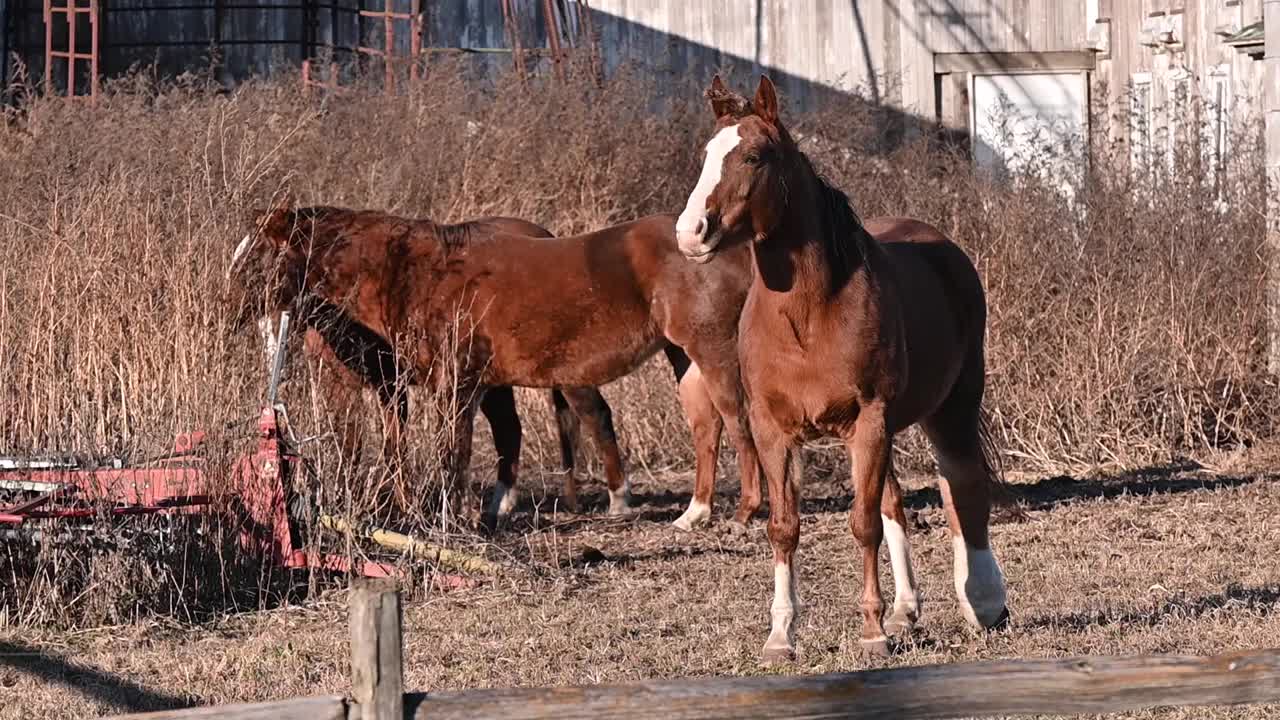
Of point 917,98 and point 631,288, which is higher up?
point 917,98

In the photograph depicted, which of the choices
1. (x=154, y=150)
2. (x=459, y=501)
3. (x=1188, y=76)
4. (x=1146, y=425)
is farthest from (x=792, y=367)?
(x=1188, y=76)

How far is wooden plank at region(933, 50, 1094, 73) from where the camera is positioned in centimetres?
2278

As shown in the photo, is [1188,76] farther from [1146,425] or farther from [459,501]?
[459,501]

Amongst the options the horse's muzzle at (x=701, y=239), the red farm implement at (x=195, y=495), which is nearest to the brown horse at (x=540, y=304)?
the red farm implement at (x=195, y=495)

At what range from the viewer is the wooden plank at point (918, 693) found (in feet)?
12.6

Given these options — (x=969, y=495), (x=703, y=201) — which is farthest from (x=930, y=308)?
(x=703, y=201)

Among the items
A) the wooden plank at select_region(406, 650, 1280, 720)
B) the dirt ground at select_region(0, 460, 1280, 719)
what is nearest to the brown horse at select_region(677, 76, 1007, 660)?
the dirt ground at select_region(0, 460, 1280, 719)

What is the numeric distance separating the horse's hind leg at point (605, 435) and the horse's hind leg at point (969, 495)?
11.8 feet

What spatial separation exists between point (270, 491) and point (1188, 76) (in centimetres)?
1167

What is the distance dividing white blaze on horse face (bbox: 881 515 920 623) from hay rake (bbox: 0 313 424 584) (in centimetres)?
236

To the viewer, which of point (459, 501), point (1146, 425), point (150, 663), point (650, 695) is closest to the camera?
point (650, 695)

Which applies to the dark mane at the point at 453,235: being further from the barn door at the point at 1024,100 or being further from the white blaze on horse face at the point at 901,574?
the barn door at the point at 1024,100

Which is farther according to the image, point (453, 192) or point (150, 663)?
point (453, 192)

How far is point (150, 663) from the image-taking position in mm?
6996
